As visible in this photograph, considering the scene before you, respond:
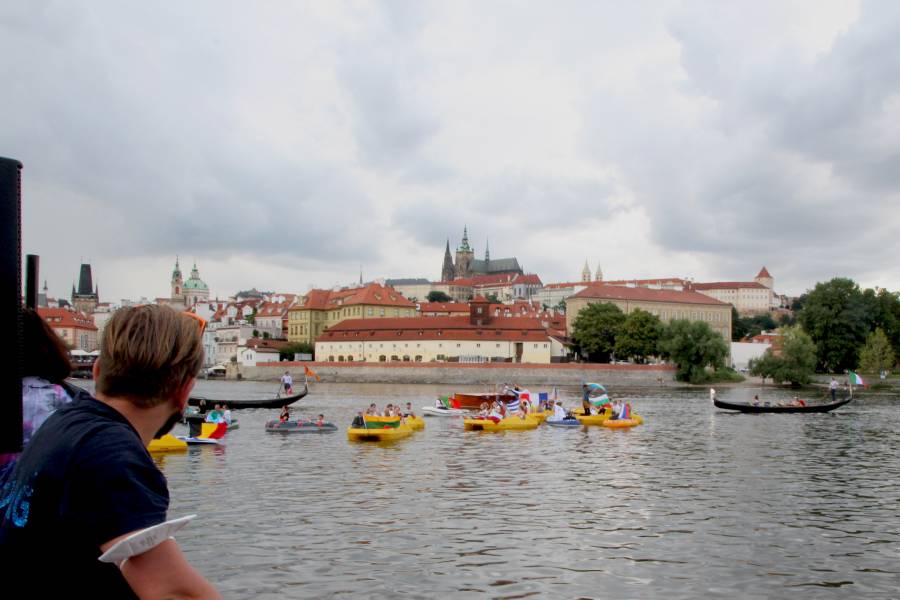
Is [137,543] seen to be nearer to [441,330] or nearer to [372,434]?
[372,434]

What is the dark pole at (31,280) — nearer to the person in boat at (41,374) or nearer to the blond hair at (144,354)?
the person in boat at (41,374)

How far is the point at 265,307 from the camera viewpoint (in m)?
172

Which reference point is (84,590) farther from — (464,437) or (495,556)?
(464,437)

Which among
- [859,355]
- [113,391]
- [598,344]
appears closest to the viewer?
[113,391]

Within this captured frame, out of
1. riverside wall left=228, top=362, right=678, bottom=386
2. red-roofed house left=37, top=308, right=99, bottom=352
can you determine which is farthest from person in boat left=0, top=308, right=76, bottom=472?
red-roofed house left=37, top=308, right=99, bottom=352

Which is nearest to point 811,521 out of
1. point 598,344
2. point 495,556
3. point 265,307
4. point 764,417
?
point 495,556

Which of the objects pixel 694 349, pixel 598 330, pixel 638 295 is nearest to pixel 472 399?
pixel 694 349

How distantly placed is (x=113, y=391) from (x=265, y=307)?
569 ft

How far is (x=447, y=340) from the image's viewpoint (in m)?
112

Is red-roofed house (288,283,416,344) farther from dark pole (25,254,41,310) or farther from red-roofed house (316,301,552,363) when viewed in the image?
dark pole (25,254,41,310)

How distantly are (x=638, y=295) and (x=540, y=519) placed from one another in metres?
140

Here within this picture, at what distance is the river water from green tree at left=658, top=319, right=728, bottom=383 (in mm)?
60552

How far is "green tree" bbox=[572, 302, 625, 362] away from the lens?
115m

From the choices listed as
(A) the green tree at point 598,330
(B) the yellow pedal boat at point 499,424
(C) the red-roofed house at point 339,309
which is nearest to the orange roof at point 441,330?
(A) the green tree at point 598,330
